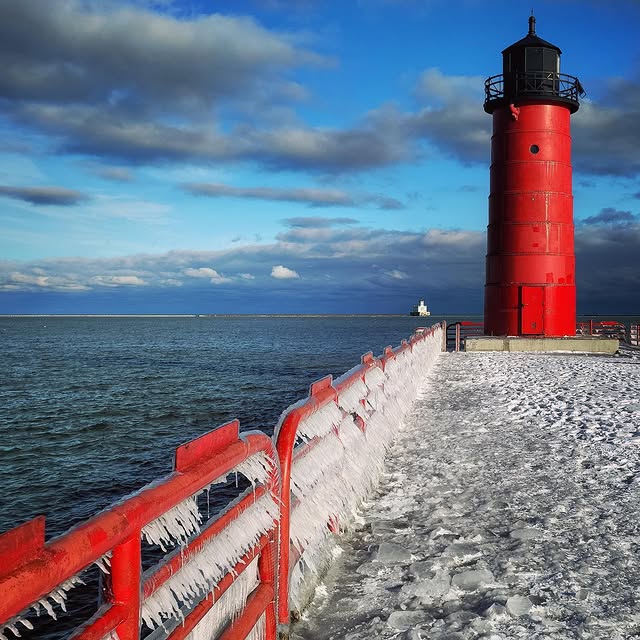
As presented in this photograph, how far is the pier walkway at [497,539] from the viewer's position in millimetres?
3670

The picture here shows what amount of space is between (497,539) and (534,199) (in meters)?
22.3

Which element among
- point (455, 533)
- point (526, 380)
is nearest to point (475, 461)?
point (455, 533)

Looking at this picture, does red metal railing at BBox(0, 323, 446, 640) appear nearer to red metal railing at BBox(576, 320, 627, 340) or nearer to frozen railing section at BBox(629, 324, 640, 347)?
red metal railing at BBox(576, 320, 627, 340)

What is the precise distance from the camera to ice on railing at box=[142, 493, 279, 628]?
2143 millimetres

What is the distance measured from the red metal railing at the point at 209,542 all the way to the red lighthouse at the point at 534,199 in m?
21.7

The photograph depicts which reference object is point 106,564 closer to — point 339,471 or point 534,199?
point 339,471

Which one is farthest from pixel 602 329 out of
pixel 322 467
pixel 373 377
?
pixel 322 467

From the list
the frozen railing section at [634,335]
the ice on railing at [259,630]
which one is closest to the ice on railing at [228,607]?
the ice on railing at [259,630]

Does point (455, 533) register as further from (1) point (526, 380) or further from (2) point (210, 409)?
(2) point (210, 409)

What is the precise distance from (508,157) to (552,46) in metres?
5.41

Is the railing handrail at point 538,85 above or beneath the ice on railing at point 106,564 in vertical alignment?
above

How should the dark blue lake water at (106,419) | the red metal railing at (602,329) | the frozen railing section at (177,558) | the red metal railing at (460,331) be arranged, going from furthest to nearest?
1. the red metal railing at (602,329)
2. the red metal railing at (460,331)
3. the dark blue lake water at (106,419)
4. the frozen railing section at (177,558)

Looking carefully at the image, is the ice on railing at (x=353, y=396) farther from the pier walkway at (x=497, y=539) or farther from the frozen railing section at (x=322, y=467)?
the pier walkway at (x=497, y=539)

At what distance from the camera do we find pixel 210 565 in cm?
244
